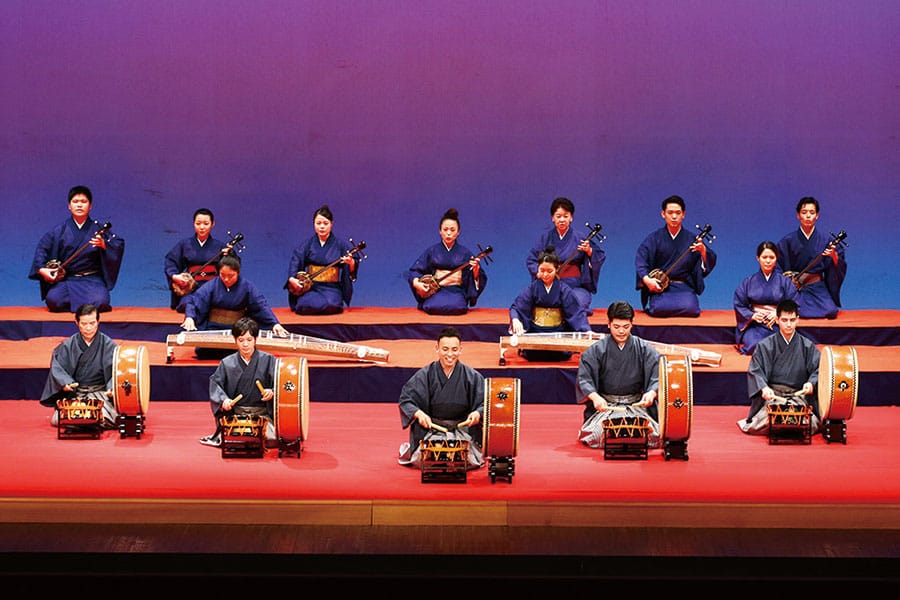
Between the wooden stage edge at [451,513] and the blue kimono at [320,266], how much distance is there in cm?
440

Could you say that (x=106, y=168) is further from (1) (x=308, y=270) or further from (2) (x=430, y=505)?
(2) (x=430, y=505)

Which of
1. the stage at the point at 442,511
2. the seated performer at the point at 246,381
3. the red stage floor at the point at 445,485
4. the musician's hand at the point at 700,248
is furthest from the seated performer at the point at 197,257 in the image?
the musician's hand at the point at 700,248

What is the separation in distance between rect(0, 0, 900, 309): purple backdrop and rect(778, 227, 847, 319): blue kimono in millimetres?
1306

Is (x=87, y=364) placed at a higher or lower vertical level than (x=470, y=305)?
lower

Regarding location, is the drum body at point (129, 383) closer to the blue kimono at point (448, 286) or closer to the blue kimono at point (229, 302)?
the blue kimono at point (229, 302)

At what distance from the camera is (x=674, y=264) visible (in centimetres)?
920

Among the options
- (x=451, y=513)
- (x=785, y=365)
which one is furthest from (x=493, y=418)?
(x=785, y=365)

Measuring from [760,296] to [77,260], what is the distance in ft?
17.4

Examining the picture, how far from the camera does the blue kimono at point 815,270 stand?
905 cm

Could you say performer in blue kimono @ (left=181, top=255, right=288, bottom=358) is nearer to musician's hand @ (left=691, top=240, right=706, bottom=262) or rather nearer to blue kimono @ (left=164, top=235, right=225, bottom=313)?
blue kimono @ (left=164, top=235, right=225, bottom=313)

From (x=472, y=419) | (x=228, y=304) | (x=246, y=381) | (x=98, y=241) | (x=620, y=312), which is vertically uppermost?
(x=98, y=241)

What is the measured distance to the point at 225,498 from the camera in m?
5.14

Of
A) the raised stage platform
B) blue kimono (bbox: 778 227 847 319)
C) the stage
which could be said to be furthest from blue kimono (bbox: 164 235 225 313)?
blue kimono (bbox: 778 227 847 319)

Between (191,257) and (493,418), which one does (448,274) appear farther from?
(493,418)
